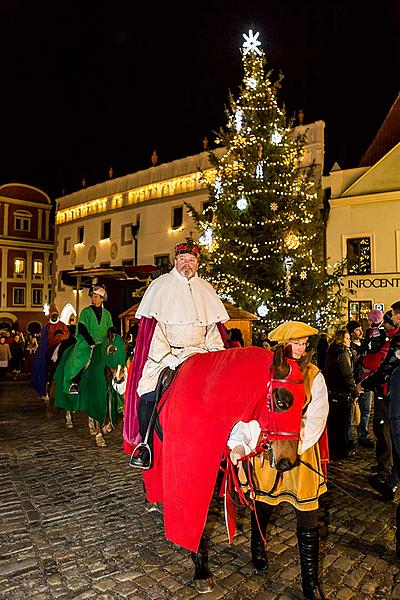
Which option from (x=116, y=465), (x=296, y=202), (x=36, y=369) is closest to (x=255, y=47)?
(x=296, y=202)

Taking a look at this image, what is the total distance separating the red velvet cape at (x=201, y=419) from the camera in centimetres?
339

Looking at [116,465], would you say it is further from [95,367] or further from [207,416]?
[207,416]

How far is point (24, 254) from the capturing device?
4591 cm

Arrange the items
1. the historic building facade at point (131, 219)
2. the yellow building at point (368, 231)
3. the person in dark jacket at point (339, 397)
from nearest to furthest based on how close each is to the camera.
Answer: the person in dark jacket at point (339, 397)
the yellow building at point (368, 231)
the historic building facade at point (131, 219)

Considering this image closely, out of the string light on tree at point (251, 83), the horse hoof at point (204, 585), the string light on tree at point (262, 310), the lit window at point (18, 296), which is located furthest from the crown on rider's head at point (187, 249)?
the lit window at point (18, 296)

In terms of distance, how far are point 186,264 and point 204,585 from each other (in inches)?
106

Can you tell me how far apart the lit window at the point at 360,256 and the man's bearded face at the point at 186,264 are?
19.8 m

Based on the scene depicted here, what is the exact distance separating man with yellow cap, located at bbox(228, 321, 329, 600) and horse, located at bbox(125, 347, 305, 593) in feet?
0.41

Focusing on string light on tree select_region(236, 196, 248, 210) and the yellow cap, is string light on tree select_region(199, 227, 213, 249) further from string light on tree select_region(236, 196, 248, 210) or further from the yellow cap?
the yellow cap

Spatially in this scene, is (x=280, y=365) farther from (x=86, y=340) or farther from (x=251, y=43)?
(x=251, y=43)

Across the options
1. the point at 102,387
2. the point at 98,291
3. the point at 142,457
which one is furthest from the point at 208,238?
the point at 142,457

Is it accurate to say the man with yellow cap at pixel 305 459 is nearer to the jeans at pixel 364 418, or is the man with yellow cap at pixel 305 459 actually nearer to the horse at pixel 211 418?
the horse at pixel 211 418

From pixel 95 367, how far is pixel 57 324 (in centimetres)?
515

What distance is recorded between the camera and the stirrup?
4.23 meters
